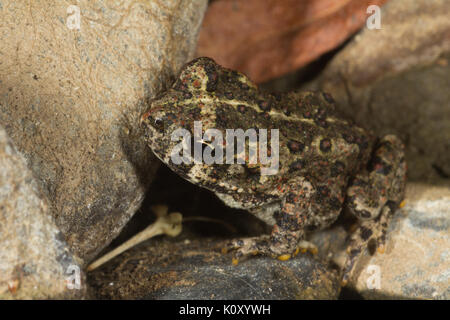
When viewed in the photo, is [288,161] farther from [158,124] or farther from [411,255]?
[411,255]

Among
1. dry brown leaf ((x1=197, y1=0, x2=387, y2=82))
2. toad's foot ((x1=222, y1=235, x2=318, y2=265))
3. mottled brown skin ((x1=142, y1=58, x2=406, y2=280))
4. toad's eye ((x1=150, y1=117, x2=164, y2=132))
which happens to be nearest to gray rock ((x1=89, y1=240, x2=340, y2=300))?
toad's foot ((x1=222, y1=235, x2=318, y2=265))

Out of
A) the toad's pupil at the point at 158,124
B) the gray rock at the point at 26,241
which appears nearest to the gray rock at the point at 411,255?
the toad's pupil at the point at 158,124

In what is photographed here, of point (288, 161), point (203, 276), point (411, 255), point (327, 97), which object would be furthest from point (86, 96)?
point (411, 255)

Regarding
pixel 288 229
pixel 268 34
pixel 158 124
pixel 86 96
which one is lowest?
pixel 288 229

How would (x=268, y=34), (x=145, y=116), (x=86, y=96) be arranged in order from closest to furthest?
(x=86, y=96) < (x=145, y=116) < (x=268, y=34)

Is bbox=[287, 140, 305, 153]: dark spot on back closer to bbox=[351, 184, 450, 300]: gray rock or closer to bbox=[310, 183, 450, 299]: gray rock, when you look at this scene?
bbox=[310, 183, 450, 299]: gray rock

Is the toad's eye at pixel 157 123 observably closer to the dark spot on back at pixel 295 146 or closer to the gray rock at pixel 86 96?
the gray rock at pixel 86 96

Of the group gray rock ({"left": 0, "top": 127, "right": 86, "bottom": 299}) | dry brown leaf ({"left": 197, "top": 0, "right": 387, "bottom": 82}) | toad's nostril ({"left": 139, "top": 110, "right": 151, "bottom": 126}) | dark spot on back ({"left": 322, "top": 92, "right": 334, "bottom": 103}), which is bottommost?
gray rock ({"left": 0, "top": 127, "right": 86, "bottom": 299})
